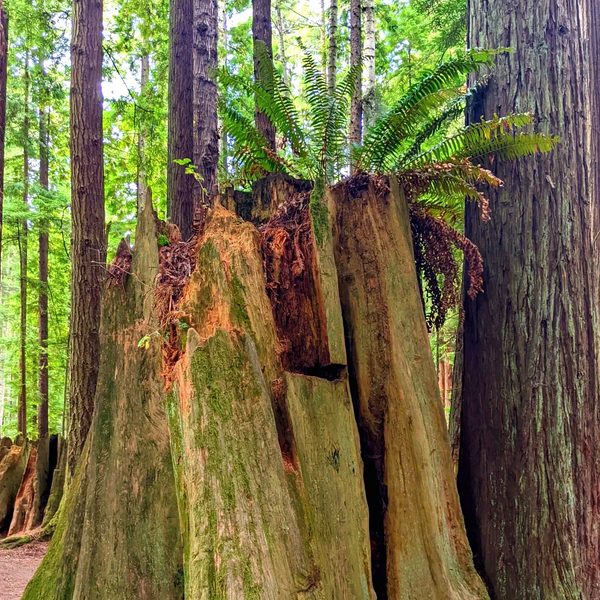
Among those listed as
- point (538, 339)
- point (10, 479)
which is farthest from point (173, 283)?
point (10, 479)

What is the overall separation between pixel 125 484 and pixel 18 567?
5.94 m

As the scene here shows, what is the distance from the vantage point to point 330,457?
8.22ft

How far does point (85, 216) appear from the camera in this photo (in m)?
7.73

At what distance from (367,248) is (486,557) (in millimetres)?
2071

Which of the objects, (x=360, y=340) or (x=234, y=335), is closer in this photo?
(x=234, y=335)

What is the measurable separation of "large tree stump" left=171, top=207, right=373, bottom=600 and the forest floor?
17.5ft

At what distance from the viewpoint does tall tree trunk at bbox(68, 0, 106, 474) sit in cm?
741

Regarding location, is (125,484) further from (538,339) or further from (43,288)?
(43,288)

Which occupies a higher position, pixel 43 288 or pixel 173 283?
pixel 43 288

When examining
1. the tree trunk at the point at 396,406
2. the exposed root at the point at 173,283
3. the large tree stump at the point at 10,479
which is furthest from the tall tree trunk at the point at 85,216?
the tree trunk at the point at 396,406

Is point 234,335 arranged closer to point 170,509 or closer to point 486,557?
Answer: point 170,509

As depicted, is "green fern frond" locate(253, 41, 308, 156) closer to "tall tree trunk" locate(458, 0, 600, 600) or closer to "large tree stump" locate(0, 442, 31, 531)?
"tall tree trunk" locate(458, 0, 600, 600)

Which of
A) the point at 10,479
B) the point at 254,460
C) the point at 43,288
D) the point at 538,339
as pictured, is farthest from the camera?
the point at 43,288

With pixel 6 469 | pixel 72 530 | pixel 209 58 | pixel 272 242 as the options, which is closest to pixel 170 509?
pixel 72 530
